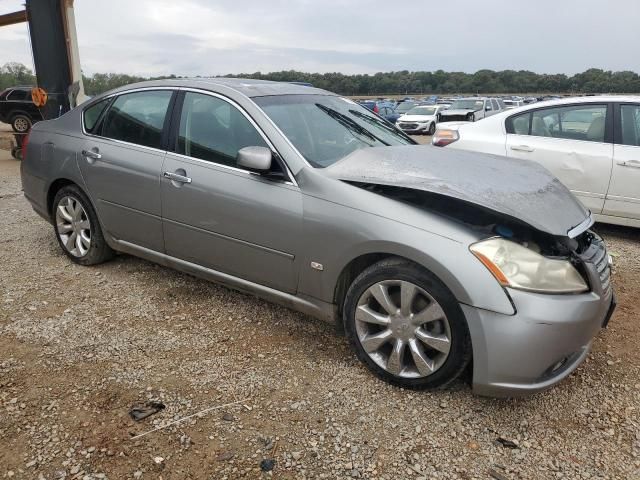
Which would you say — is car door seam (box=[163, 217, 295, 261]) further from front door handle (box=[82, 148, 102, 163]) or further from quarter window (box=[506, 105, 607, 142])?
quarter window (box=[506, 105, 607, 142])

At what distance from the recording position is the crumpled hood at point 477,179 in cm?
243

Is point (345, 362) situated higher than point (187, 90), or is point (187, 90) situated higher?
point (187, 90)

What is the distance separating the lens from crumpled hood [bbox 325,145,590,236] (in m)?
2.43

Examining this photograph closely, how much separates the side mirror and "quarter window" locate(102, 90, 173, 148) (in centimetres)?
95

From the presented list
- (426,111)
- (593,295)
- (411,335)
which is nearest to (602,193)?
(593,295)

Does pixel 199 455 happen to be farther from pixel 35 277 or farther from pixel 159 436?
pixel 35 277

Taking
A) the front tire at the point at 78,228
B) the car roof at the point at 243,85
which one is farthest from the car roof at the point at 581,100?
the front tire at the point at 78,228

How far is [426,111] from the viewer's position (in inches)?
983

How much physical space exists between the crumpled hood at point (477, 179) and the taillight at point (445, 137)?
289cm

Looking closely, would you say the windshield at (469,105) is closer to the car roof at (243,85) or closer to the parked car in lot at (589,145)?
the parked car in lot at (589,145)

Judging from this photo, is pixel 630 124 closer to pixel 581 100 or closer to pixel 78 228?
pixel 581 100

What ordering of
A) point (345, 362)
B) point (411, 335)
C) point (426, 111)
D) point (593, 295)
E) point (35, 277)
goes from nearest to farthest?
point (593, 295), point (411, 335), point (345, 362), point (35, 277), point (426, 111)

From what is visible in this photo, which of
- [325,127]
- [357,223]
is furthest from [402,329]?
[325,127]

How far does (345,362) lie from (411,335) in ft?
1.79
